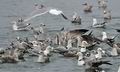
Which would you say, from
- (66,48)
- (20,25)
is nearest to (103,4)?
(20,25)

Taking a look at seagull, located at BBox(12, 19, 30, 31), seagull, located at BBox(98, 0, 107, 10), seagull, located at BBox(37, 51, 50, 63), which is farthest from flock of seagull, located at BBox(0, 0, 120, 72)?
seagull, located at BBox(98, 0, 107, 10)

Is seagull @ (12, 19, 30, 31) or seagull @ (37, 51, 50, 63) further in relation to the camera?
seagull @ (12, 19, 30, 31)

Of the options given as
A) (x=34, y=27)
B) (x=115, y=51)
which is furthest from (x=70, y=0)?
(x=115, y=51)

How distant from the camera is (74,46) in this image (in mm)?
47344

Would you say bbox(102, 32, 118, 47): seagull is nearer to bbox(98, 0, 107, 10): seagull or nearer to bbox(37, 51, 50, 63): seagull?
bbox(37, 51, 50, 63): seagull

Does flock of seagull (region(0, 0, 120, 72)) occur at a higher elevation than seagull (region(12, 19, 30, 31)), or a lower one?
lower

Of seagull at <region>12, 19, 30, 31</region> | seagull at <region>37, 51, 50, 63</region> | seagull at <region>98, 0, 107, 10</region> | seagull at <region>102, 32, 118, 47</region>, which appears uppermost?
seagull at <region>98, 0, 107, 10</region>

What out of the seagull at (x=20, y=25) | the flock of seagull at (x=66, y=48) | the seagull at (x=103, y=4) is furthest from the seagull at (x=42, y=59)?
the seagull at (x=103, y=4)

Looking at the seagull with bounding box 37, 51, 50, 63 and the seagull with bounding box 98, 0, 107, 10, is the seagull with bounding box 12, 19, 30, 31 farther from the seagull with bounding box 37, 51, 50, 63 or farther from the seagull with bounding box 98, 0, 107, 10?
the seagull with bounding box 98, 0, 107, 10

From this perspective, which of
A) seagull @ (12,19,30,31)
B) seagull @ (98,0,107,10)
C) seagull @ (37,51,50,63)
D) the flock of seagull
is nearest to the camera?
the flock of seagull

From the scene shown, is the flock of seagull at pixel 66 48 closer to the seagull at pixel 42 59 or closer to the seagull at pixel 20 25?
the seagull at pixel 42 59

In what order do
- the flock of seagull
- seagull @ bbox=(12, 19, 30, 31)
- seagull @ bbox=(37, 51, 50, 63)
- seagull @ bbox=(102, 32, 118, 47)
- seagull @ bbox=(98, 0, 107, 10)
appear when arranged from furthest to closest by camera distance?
seagull @ bbox=(98, 0, 107, 10) → seagull @ bbox=(12, 19, 30, 31) → seagull @ bbox=(102, 32, 118, 47) → seagull @ bbox=(37, 51, 50, 63) → the flock of seagull

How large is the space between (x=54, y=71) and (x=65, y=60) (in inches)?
115

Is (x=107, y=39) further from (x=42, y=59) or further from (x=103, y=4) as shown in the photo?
(x=103, y=4)
